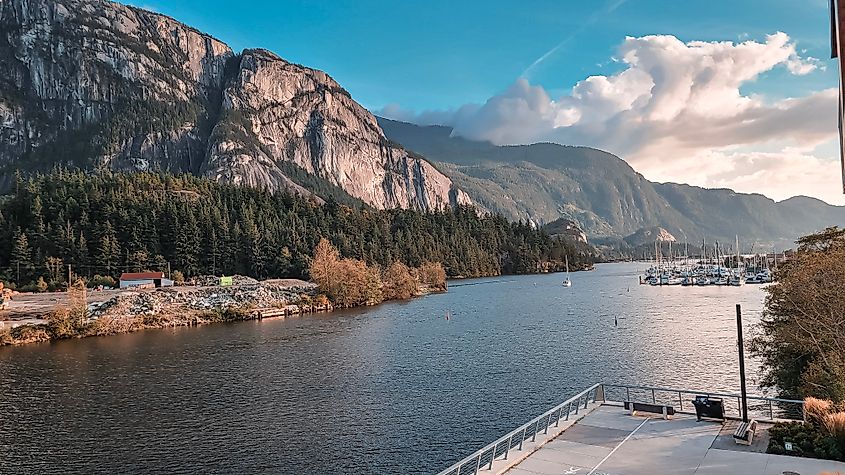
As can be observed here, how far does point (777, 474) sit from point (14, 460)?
3603cm

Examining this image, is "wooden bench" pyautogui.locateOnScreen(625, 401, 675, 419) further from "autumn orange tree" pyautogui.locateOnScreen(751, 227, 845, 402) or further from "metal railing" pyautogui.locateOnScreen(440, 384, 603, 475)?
"autumn orange tree" pyautogui.locateOnScreen(751, 227, 845, 402)

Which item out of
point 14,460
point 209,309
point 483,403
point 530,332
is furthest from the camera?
point 209,309

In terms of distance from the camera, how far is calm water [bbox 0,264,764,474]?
102ft

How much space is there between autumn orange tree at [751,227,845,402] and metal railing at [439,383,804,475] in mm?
1521

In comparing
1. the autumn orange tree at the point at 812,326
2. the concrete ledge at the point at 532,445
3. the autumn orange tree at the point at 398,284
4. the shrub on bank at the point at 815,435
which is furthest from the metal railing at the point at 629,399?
the autumn orange tree at the point at 398,284

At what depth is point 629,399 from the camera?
1487 inches

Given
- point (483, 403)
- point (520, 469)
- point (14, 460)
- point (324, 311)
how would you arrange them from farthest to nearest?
1. point (324, 311)
2. point (483, 403)
3. point (14, 460)
4. point (520, 469)

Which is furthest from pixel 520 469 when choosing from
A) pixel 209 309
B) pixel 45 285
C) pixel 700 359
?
pixel 45 285

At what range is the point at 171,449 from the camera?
3186 centimetres

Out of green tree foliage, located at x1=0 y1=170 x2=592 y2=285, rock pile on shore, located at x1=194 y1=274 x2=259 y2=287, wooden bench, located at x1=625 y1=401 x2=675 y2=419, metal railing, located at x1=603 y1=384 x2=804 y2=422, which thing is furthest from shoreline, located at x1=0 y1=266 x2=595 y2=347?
wooden bench, located at x1=625 y1=401 x2=675 y2=419

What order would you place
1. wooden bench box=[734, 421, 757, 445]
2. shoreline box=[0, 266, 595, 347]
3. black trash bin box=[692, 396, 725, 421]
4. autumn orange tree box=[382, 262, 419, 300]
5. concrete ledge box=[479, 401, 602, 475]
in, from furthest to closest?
autumn orange tree box=[382, 262, 419, 300]
shoreline box=[0, 266, 595, 347]
black trash bin box=[692, 396, 725, 421]
wooden bench box=[734, 421, 757, 445]
concrete ledge box=[479, 401, 602, 475]

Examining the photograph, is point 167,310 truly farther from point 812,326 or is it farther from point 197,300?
point 812,326

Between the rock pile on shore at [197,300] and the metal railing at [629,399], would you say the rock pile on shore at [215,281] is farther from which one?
the metal railing at [629,399]

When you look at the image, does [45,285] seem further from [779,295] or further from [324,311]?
[779,295]
